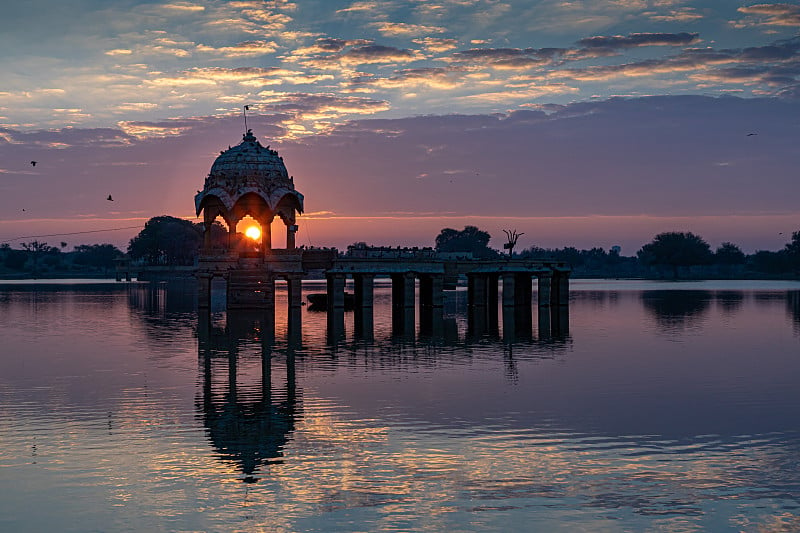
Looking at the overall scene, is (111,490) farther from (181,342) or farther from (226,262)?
(226,262)

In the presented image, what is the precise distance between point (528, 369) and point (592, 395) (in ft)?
28.9

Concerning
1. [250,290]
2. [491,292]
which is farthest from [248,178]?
[491,292]

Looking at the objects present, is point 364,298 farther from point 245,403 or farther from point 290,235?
point 245,403

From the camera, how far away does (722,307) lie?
10838 centimetres

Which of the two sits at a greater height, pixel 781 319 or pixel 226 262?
pixel 226 262

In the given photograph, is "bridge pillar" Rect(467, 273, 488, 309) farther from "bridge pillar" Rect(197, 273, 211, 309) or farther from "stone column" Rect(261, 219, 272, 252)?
"bridge pillar" Rect(197, 273, 211, 309)

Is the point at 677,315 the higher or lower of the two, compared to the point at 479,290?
lower

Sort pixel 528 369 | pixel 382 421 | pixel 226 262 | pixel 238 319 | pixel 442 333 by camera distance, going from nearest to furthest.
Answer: pixel 382 421
pixel 528 369
pixel 442 333
pixel 238 319
pixel 226 262

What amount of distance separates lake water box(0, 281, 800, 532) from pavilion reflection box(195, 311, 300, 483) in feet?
0.43

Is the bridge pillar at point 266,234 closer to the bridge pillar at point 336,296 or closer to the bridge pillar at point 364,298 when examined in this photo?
the bridge pillar at point 336,296

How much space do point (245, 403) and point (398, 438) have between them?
892 cm

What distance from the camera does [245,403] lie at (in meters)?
34.4

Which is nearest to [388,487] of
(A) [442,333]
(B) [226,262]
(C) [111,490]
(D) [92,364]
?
(C) [111,490]

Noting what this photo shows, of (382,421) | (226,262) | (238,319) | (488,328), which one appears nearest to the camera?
(382,421)
